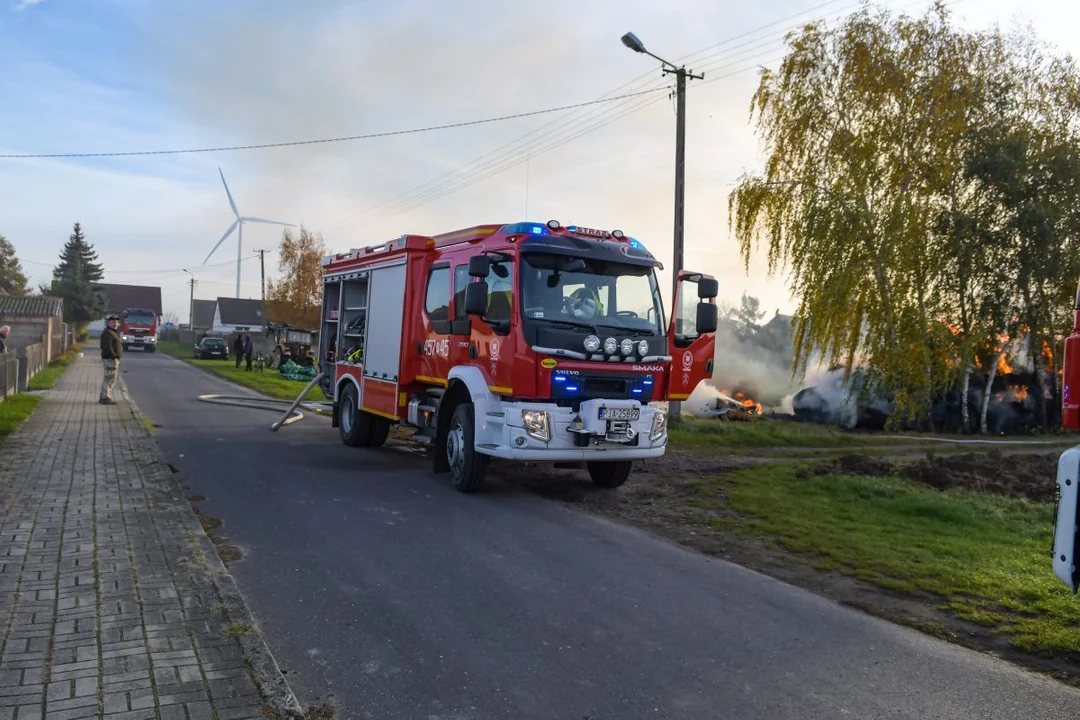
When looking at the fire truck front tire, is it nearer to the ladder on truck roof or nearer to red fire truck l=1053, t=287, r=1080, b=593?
the ladder on truck roof

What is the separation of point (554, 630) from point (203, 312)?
4521 inches

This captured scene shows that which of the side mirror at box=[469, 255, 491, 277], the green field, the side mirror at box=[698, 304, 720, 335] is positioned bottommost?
the green field

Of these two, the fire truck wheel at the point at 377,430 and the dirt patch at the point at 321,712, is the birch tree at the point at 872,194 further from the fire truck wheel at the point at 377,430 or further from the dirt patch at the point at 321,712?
the dirt patch at the point at 321,712

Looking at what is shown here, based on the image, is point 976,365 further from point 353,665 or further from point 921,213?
point 353,665

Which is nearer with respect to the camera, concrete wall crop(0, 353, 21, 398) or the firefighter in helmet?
the firefighter in helmet

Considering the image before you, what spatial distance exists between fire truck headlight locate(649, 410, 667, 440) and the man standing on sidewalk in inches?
483

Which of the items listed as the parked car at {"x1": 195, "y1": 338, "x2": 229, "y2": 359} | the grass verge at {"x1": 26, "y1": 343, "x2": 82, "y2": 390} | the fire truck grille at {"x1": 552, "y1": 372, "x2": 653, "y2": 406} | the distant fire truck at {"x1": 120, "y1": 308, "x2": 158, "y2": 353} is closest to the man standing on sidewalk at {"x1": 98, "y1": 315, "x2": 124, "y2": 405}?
the grass verge at {"x1": 26, "y1": 343, "x2": 82, "y2": 390}

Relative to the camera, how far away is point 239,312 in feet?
302

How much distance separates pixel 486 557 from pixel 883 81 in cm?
1931

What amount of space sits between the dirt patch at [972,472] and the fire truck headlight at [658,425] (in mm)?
3485

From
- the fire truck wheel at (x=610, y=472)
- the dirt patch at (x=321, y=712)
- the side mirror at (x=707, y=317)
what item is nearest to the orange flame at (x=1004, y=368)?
the side mirror at (x=707, y=317)

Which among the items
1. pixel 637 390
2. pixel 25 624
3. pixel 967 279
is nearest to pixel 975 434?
pixel 967 279

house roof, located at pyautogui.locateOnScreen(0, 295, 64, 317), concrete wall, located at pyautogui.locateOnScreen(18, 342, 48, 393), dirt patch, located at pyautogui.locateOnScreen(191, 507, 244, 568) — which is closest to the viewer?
dirt patch, located at pyautogui.locateOnScreen(191, 507, 244, 568)

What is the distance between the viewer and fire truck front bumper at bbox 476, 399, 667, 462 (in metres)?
8.48
